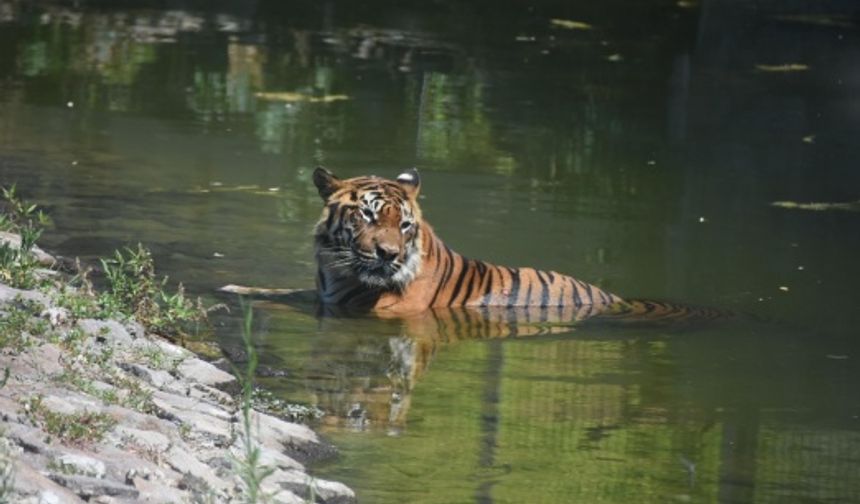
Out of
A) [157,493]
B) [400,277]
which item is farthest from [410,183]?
[157,493]

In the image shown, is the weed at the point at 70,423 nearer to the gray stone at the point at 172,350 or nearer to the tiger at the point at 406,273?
the gray stone at the point at 172,350

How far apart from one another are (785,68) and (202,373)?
33.5ft

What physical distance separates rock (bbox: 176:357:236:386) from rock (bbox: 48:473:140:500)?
5.75 ft

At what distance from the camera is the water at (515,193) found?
264 inches

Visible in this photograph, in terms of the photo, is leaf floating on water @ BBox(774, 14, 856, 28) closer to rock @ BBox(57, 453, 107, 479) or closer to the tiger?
the tiger

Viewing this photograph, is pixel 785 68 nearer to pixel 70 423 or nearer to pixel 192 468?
pixel 192 468

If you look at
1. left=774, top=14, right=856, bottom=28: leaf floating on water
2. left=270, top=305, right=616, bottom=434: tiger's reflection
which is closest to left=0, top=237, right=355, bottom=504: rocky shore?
left=270, top=305, right=616, bottom=434: tiger's reflection

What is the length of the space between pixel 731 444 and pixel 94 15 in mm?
11845

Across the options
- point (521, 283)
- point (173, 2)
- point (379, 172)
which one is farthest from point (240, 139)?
point (173, 2)

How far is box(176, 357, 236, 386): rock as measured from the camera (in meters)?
6.77

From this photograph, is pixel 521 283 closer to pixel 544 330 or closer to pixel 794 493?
pixel 544 330

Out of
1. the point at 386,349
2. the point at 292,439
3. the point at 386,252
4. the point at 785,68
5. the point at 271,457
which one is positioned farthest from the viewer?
the point at 785,68

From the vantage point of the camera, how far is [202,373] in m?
6.86

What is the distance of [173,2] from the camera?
61.2 feet
